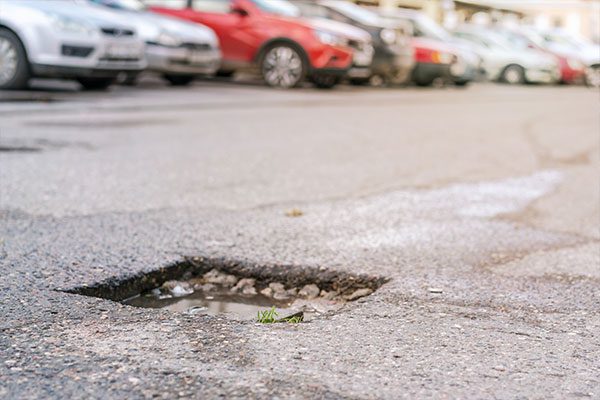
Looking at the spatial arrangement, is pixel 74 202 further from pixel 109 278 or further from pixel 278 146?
pixel 278 146

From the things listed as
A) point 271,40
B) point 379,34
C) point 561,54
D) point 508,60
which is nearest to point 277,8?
point 271,40

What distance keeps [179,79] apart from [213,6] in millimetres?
2238

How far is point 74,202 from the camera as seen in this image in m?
5.35

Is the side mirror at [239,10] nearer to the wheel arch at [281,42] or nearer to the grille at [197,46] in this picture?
the wheel arch at [281,42]

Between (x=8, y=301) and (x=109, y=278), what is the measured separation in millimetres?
494

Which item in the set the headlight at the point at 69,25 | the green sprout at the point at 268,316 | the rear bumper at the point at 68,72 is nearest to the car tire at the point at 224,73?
the rear bumper at the point at 68,72

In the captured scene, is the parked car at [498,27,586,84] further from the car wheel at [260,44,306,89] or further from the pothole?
the pothole

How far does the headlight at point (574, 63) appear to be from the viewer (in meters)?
28.3

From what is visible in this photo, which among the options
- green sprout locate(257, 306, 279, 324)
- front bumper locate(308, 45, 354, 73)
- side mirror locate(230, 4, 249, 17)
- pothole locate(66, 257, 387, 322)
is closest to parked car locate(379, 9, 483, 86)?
front bumper locate(308, 45, 354, 73)

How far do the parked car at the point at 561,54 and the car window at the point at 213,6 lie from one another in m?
12.9

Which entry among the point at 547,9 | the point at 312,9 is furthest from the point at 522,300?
the point at 547,9

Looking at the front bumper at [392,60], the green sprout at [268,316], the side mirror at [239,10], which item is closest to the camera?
the green sprout at [268,316]

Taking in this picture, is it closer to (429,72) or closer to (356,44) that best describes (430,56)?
(429,72)

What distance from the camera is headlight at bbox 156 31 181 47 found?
→ 1448 cm
